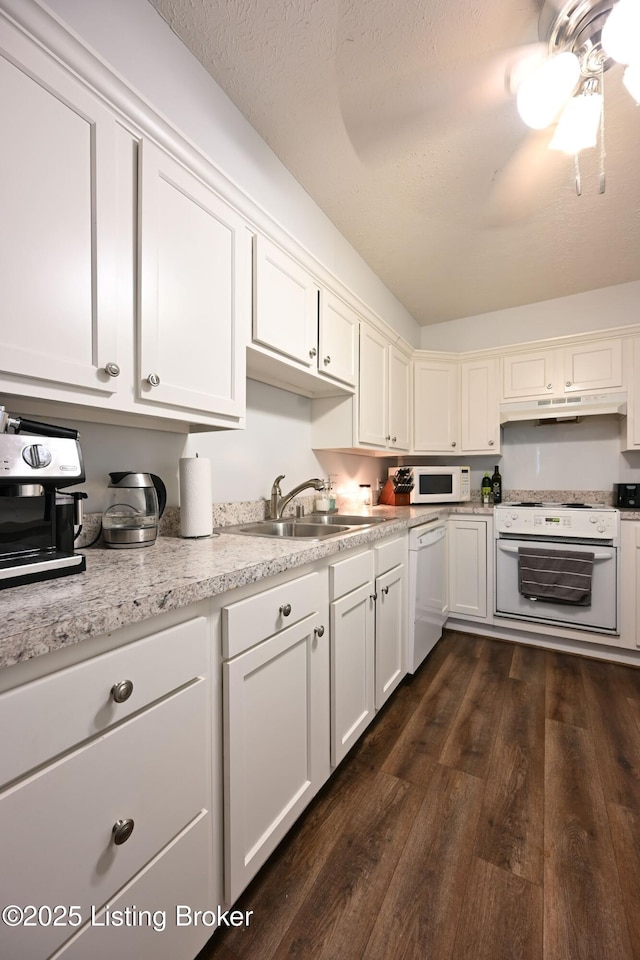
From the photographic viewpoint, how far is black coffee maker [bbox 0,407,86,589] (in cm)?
74

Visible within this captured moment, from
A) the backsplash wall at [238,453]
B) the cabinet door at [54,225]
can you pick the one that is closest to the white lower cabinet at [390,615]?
the backsplash wall at [238,453]

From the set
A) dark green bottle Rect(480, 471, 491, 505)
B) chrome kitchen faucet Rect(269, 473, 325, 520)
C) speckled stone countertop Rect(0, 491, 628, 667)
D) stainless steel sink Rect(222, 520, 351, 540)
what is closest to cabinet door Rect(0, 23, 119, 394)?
speckled stone countertop Rect(0, 491, 628, 667)

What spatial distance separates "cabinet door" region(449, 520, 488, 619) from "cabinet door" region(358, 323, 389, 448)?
939 mm

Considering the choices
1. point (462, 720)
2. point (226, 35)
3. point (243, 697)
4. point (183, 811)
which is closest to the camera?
point (183, 811)

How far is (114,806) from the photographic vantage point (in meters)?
0.68

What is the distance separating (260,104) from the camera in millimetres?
1560

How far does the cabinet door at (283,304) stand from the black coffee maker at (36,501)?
881mm

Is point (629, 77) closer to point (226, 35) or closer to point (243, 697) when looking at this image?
point (226, 35)

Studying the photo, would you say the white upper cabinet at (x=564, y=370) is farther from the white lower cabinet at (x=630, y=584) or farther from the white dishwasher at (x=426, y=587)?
the white dishwasher at (x=426, y=587)

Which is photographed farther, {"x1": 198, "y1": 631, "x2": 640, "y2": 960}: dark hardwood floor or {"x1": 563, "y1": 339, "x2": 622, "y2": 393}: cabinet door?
{"x1": 563, "y1": 339, "x2": 622, "y2": 393}: cabinet door

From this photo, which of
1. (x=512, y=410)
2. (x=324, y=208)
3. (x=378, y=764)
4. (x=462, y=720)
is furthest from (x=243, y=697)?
(x=512, y=410)

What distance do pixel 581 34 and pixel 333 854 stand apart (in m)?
2.69

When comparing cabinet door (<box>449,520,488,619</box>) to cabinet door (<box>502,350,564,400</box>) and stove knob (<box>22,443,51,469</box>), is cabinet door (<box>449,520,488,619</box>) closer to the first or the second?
cabinet door (<box>502,350,564,400</box>)

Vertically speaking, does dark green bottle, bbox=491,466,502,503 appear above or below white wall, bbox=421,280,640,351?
below
